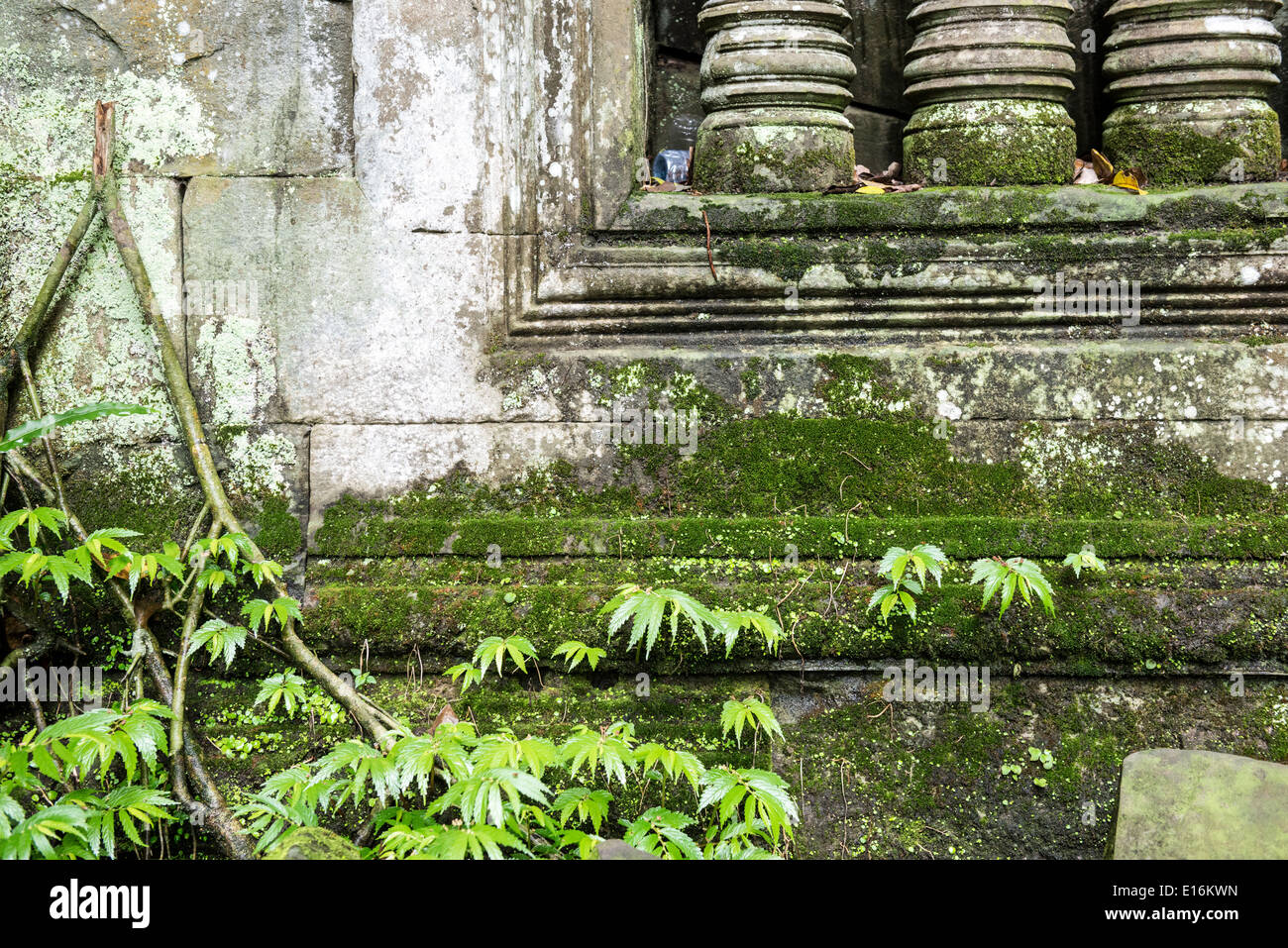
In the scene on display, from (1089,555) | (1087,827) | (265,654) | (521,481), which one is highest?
(521,481)

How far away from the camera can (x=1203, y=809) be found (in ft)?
7.34

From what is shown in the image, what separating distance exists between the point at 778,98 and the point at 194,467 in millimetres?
2249

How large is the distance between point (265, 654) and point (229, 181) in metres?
1.51

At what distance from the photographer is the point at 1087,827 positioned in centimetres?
286

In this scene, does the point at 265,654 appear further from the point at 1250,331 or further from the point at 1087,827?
the point at 1250,331

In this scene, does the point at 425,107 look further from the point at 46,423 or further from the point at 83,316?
the point at 46,423

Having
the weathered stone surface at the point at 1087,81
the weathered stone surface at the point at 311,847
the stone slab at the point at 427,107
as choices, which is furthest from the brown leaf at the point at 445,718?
the weathered stone surface at the point at 1087,81

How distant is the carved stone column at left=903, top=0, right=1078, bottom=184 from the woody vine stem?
2.52 metres

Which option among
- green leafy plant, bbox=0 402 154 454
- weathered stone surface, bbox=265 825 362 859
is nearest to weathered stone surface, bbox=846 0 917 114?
green leafy plant, bbox=0 402 154 454

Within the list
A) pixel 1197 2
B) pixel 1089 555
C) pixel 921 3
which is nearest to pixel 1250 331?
pixel 1089 555

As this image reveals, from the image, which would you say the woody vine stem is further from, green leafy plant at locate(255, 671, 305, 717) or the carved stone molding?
the carved stone molding

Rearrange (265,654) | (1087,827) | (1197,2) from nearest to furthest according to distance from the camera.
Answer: (1087,827) → (265,654) → (1197,2)

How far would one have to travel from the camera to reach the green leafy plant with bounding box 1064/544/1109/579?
2941 millimetres

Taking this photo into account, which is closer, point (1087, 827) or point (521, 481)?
point (1087, 827)
